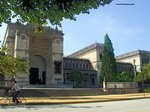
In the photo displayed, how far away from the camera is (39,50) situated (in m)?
64.1

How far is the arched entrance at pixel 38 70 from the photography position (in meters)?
64.8

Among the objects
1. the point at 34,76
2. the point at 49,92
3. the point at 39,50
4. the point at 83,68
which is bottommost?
the point at 49,92

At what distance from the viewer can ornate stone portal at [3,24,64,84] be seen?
61.8 meters

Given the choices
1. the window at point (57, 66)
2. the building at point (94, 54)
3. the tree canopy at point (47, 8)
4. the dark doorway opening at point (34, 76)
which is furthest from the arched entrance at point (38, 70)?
the tree canopy at point (47, 8)

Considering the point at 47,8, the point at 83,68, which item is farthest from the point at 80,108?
the point at 83,68

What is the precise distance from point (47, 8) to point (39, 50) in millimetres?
55959

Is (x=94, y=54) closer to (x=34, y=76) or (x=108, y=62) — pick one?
(x=108, y=62)

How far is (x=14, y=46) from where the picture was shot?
62500 mm

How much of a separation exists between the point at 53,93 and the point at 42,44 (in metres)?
26.4

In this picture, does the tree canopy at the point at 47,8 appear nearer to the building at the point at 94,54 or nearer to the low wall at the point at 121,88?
the low wall at the point at 121,88

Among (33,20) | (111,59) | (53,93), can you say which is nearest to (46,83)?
(111,59)

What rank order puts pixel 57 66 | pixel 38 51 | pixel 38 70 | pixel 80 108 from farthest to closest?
1. pixel 38 70
2. pixel 57 66
3. pixel 38 51
4. pixel 80 108

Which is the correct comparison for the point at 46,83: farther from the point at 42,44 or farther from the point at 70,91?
the point at 70,91

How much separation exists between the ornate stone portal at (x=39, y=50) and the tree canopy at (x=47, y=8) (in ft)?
173
